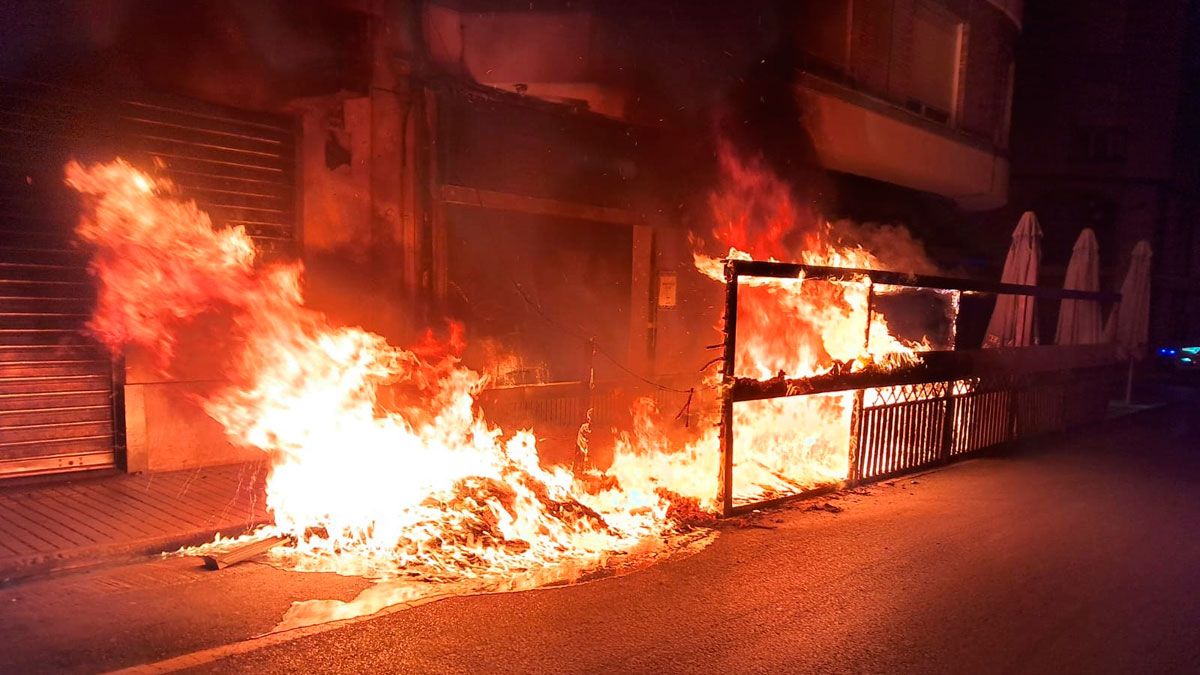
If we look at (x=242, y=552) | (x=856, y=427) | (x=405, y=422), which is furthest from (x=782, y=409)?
(x=242, y=552)

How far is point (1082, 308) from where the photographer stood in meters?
14.3

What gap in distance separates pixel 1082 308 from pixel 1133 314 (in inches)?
Result: 90.1

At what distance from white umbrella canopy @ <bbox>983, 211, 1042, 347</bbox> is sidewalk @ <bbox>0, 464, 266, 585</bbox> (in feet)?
37.0

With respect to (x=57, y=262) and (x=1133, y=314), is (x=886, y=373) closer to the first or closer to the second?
(x=57, y=262)

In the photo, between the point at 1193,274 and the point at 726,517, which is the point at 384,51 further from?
the point at 1193,274

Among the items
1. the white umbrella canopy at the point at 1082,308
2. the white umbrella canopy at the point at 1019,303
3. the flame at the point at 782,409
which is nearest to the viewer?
the flame at the point at 782,409

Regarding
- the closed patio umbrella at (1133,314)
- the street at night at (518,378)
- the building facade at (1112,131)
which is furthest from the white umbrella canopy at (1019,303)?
the building facade at (1112,131)

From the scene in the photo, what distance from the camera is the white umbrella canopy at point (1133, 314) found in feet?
50.1

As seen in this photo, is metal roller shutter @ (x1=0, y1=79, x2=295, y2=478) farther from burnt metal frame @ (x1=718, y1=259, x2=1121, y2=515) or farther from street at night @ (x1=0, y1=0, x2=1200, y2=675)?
burnt metal frame @ (x1=718, y1=259, x2=1121, y2=515)

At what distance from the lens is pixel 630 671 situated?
161 inches

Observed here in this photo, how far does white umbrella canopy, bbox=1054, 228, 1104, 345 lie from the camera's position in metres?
14.2

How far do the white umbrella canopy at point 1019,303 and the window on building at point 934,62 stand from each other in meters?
3.85

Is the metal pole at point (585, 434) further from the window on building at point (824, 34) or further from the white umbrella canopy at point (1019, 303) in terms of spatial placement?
the white umbrella canopy at point (1019, 303)

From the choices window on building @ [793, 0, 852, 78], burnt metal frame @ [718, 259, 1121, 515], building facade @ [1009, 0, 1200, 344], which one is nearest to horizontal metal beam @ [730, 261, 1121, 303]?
burnt metal frame @ [718, 259, 1121, 515]
